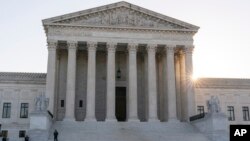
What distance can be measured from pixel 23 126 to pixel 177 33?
960 inches

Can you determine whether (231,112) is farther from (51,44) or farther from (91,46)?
(51,44)

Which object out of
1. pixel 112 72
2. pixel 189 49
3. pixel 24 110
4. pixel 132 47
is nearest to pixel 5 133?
pixel 24 110

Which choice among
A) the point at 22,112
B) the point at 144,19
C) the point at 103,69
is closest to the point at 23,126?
the point at 22,112

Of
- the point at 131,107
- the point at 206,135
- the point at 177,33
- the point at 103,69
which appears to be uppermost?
the point at 177,33

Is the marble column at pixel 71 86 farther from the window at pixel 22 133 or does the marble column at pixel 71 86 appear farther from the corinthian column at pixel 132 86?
the window at pixel 22 133

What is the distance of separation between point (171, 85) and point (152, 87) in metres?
2.50

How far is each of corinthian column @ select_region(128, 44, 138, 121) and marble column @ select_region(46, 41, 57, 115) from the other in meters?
9.35

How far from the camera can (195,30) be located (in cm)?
4338

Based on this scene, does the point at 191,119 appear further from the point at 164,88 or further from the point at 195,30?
the point at 195,30

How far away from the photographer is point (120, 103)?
46.1m

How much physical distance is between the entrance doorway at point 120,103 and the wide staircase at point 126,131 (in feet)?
24.1

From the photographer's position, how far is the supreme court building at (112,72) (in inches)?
1590

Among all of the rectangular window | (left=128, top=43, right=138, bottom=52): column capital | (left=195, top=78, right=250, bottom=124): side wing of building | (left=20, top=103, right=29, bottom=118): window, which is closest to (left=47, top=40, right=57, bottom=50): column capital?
(left=128, top=43, right=138, bottom=52): column capital

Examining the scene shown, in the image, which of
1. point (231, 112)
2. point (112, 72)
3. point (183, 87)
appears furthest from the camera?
point (231, 112)
